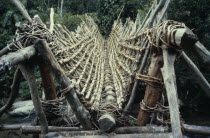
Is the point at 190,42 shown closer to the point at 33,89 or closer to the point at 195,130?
the point at 195,130

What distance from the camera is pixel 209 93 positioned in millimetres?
1532

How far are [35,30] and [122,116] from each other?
Result: 77 centimetres

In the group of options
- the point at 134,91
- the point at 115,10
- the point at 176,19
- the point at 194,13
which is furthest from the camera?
the point at 115,10

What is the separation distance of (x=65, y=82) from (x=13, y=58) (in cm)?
49

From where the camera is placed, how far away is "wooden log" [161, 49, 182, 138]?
3.85ft

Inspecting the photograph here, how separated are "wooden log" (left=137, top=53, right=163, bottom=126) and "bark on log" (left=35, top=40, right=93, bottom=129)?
0.37 metres

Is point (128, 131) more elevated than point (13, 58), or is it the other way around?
point (13, 58)

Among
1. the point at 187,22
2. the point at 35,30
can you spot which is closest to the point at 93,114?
the point at 35,30

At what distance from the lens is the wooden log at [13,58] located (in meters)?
0.97

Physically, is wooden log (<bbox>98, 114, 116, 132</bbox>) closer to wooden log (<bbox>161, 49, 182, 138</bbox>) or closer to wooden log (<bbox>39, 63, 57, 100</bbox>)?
wooden log (<bbox>161, 49, 182, 138</bbox>)

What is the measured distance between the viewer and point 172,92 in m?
1.24

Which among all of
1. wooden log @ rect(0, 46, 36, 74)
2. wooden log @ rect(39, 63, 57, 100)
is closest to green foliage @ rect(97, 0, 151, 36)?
wooden log @ rect(39, 63, 57, 100)

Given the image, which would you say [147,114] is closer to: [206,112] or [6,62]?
[6,62]

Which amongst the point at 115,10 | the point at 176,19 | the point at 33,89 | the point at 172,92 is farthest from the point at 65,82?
the point at 115,10
